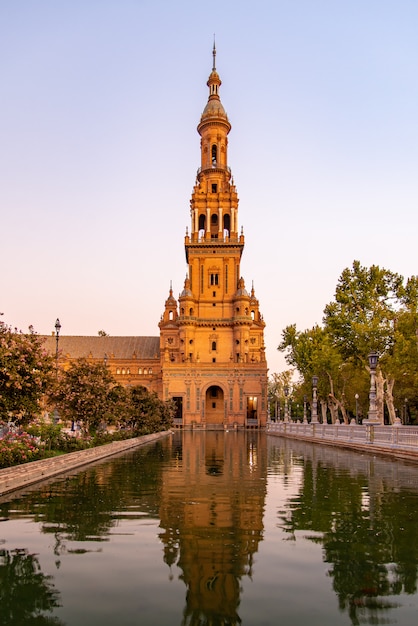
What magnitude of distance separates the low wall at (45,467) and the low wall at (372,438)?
38.8ft

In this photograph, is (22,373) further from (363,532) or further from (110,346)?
(110,346)

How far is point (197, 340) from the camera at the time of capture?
259 ft

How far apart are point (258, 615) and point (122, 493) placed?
7.53 m

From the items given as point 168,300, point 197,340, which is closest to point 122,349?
point 168,300

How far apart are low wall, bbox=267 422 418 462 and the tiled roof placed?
185 ft

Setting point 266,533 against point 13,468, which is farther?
point 13,468

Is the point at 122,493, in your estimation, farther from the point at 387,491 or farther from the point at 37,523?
the point at 387,491

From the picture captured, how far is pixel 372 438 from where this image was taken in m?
25.9

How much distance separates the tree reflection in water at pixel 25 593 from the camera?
4707mm

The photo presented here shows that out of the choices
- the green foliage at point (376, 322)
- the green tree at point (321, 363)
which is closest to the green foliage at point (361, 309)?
the green foliage at point (376, 322)

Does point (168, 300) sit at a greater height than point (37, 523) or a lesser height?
greater

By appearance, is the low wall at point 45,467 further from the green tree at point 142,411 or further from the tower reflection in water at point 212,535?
the green tree at point 142,411

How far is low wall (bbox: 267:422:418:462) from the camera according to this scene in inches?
852

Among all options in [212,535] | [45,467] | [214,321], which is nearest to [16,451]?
[45,467]
